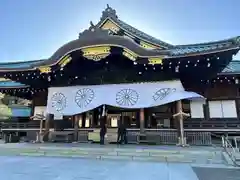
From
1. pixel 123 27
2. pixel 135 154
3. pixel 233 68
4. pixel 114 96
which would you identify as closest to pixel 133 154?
pixel 135 154

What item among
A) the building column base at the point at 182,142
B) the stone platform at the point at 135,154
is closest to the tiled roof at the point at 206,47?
the building column base at the point at 182,142

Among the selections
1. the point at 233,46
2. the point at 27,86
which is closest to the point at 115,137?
the point at 27,86

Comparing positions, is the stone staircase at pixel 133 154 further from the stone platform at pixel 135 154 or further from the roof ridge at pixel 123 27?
the roof ridge at pixel 123 27

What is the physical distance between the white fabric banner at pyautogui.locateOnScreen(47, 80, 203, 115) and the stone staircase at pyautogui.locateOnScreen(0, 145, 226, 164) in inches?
104

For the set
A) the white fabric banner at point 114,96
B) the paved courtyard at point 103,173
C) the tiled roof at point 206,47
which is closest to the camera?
the paved courtyard at point 103,173

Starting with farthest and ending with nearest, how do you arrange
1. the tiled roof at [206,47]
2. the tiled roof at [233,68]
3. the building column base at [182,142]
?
the tiled roof at [233,68] < the building column base at [182,142] < the tiled roof at [206,47]

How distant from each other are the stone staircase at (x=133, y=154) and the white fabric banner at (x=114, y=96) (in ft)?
8.68

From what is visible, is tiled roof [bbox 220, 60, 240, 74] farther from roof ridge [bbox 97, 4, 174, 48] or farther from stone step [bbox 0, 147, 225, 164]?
stone step [bbox 0, 147, 225, 164]

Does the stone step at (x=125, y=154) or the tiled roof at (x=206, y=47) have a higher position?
the tiled roof at (x=206, y=47)

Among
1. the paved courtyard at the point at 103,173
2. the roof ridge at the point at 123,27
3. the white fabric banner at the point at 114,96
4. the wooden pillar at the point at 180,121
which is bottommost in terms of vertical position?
the paved courtyard at the point at 103,173

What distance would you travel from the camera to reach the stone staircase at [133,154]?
638 cm

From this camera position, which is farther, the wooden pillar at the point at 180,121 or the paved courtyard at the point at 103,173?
the wooden pillar at the point at 180,121

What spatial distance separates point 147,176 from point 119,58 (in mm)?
6752

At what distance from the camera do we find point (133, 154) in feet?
22.7
